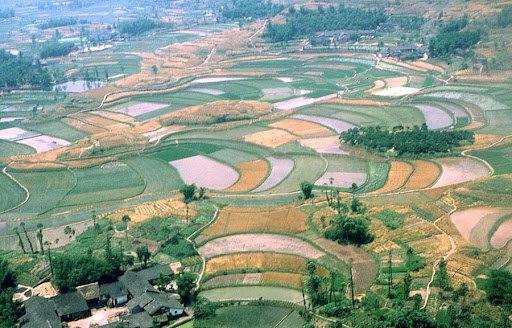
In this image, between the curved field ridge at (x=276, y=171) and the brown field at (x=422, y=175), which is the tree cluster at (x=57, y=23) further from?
the brown field at (x=422, y=175)

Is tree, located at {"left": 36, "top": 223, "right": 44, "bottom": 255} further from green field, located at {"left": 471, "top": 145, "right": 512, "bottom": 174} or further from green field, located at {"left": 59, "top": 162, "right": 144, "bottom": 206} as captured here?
green field, located at {"left": 471, "top": 145, "right": 512, "bottom": 174}

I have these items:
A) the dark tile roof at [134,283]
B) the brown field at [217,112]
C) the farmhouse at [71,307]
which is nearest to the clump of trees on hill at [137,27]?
the brown field at [217,112]

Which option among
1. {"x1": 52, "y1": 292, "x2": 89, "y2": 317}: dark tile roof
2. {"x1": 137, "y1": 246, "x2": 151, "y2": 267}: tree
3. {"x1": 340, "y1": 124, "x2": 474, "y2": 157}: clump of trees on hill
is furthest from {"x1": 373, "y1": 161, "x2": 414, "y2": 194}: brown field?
{"x1": 52, "y1": 292, "x2": 89, "y2": 317}: dark tile roof

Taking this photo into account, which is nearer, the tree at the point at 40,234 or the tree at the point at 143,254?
the tree at the point at 143,254

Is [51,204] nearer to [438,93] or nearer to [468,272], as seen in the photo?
[468,272]

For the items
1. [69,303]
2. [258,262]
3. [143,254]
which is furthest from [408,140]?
[69,303]

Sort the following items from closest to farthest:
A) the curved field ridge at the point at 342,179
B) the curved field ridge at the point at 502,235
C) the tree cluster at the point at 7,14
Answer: the curved field ridge at the point at 502,235 → the curved field ridge at the point at 342,179 → the tree cluster at the point at 7,14

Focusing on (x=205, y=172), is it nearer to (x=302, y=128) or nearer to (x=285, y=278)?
(x=302, y=128)
